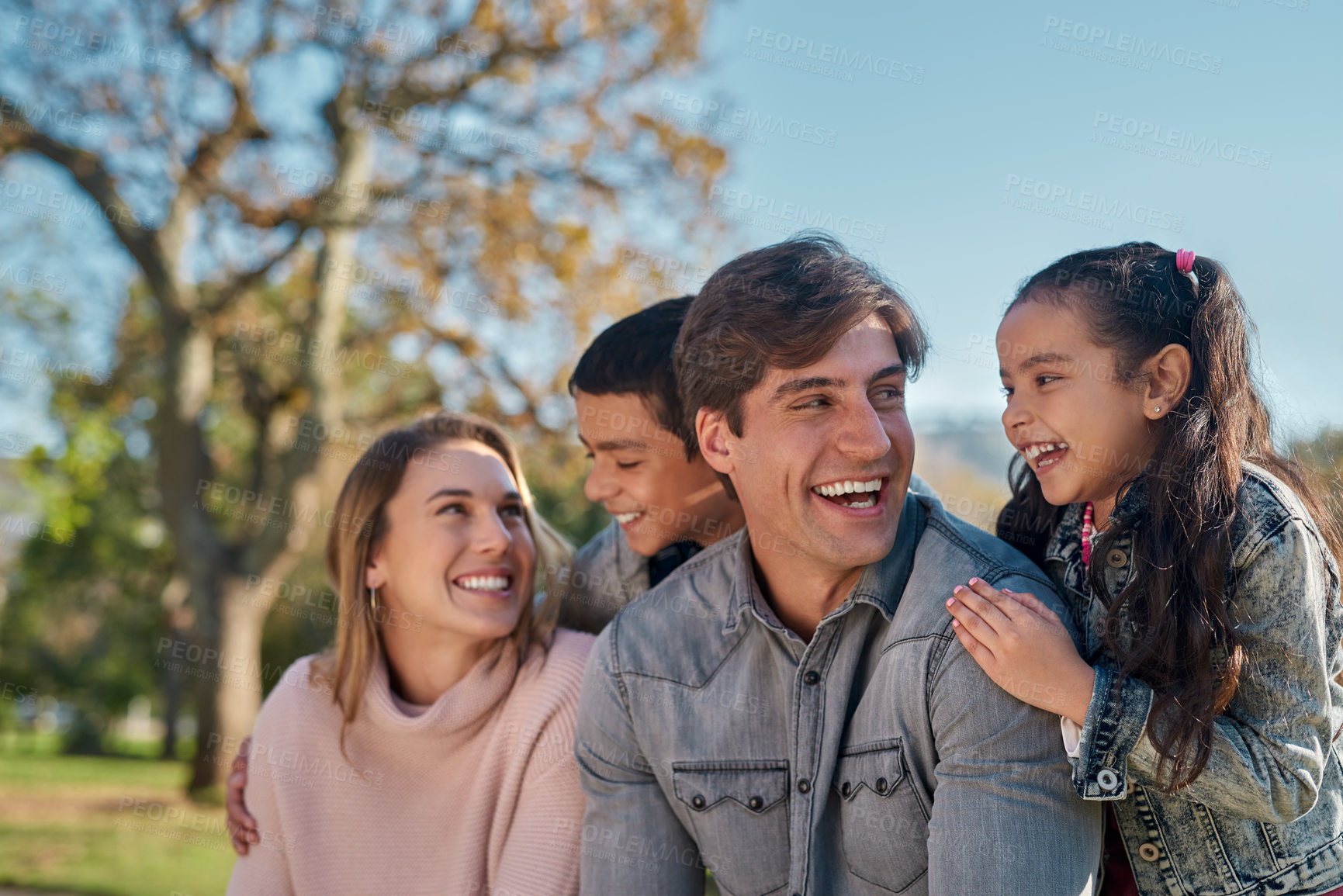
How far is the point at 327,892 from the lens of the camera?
3312mm

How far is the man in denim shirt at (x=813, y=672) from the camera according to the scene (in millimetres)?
2215

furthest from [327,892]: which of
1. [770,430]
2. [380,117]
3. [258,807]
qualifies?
[380,117]

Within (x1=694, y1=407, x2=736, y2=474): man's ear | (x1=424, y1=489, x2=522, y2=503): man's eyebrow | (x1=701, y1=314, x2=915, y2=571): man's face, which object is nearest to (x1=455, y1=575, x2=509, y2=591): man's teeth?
(x1=424, y1=489, x2=522, y2=503): man's eyebrow

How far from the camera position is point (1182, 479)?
7.79 ft

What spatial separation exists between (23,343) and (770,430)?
45.8ft

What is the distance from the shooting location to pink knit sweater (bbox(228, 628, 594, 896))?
323 centimetres

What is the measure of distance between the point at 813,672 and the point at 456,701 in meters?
1.33

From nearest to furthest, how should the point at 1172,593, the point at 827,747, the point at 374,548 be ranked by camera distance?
the point at 1172,593
the point at 827,747
the point at 374,548

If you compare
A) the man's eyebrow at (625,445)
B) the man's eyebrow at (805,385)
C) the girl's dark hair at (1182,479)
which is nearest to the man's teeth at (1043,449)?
the girl's dark hair at (1182,479)

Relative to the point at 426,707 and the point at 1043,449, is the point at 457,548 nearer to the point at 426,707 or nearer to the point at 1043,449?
the point at 426,707

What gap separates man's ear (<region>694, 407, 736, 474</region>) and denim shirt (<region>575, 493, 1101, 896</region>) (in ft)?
0.77

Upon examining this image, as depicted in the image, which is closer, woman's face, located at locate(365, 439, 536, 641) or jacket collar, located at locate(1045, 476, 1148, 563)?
jacket collar, located at locate(1045, 476, 1148, 563)

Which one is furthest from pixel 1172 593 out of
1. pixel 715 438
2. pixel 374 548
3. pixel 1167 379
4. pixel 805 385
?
pixel 374 548

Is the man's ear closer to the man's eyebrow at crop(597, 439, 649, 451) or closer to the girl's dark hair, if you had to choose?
the man's eyebrow at crop(597, 439, 649, 451)
